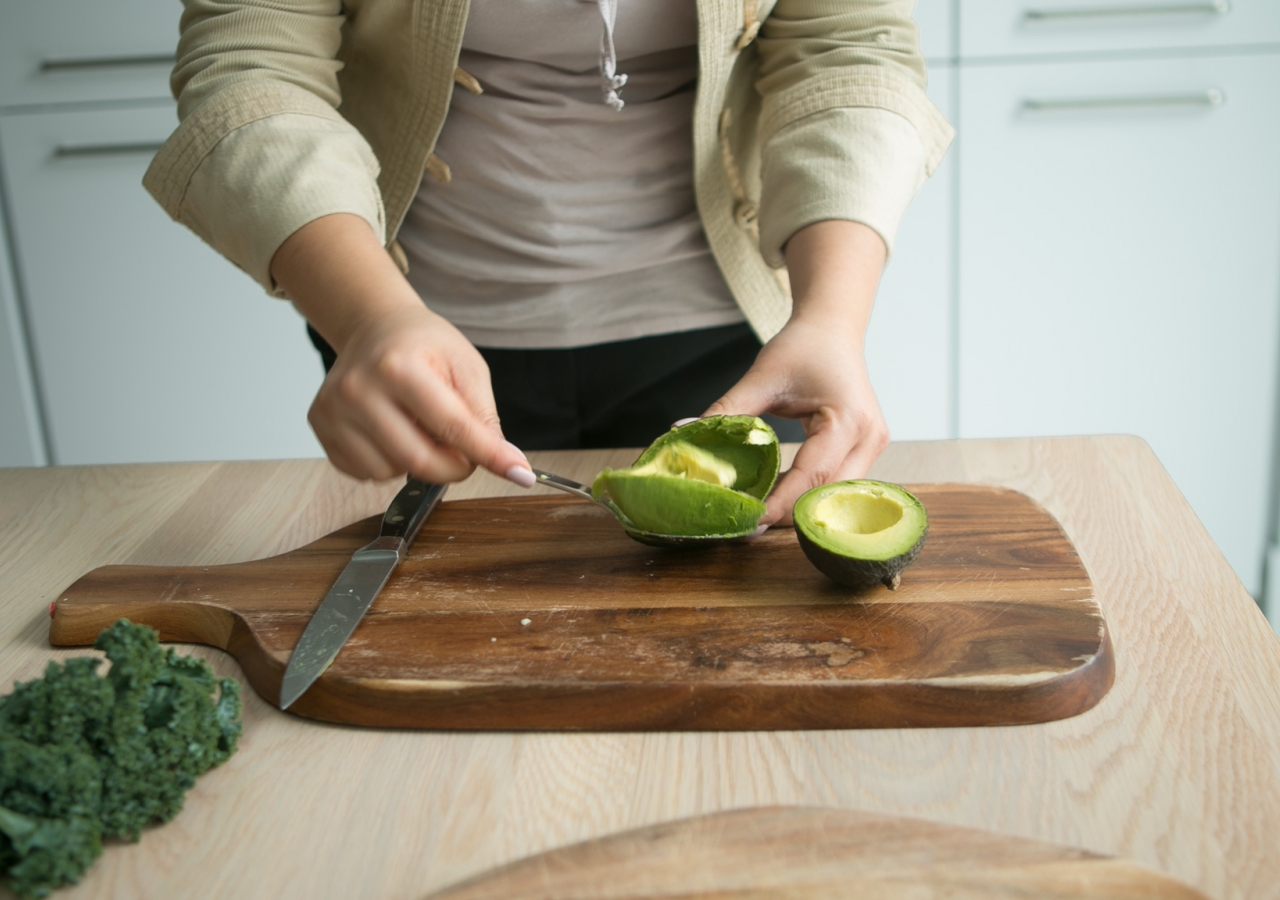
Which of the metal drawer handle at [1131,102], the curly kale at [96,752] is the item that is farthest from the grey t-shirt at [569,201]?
the metal drawer handle at [1131,102]

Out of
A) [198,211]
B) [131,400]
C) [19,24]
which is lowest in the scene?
[131,400]

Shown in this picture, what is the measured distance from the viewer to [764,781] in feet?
2.06

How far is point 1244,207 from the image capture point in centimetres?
202

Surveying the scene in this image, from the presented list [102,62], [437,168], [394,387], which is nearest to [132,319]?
[102,62]

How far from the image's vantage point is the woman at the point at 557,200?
0.87 m

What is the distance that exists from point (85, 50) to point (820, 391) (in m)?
1.84

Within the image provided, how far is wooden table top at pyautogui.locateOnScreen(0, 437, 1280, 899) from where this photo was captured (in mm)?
568

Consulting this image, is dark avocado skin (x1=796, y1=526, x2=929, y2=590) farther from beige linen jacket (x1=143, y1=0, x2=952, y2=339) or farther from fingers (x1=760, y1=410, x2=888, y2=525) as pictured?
beige linen jacket (x1=143, y1=0, x2=952, y2=339)

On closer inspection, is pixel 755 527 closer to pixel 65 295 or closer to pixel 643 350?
pixel 643 350

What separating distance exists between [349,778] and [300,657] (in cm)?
11

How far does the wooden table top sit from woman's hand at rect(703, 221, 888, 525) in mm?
225

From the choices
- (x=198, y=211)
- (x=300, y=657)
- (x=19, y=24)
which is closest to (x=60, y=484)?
(x=198, y=211)

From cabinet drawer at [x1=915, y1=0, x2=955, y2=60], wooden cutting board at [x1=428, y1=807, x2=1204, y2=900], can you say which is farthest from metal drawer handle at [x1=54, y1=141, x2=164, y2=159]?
wooden cutting board at [x1=428, y1=807, x2=1204, y2=900]

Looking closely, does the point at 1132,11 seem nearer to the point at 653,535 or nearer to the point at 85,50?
the point at 653,535
